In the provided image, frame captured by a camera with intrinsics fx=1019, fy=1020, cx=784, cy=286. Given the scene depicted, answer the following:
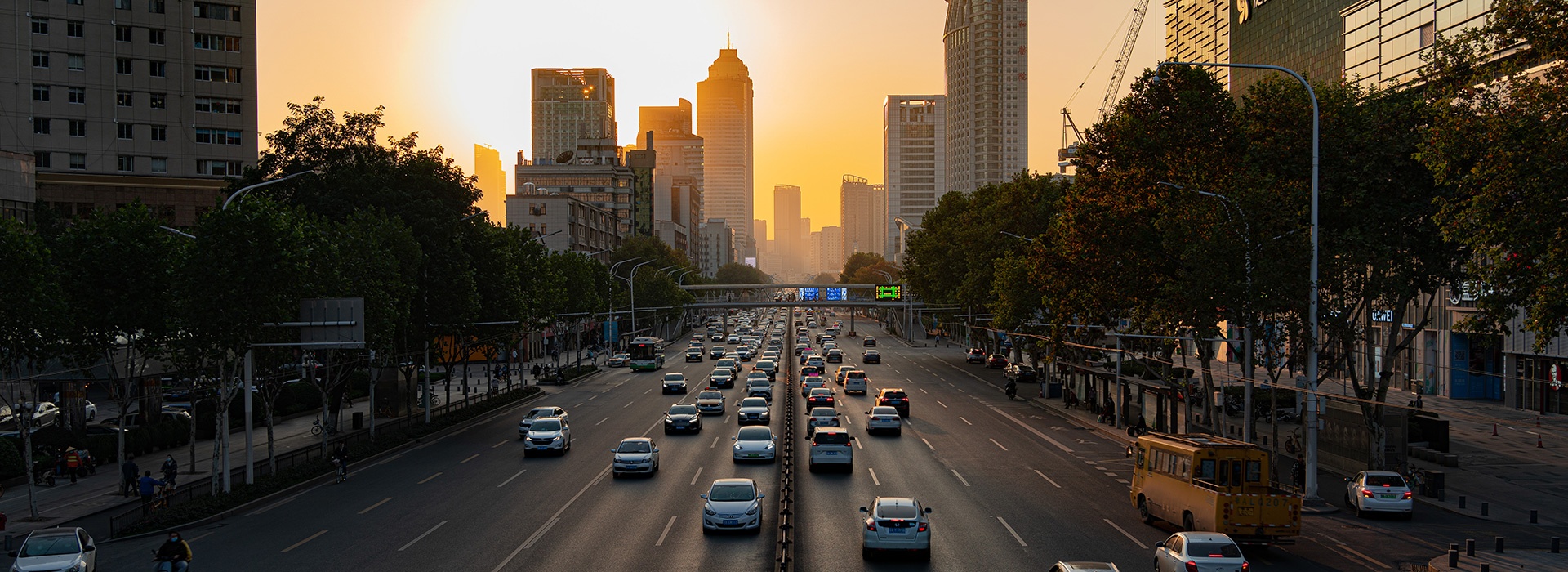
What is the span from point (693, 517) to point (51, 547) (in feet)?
46.8

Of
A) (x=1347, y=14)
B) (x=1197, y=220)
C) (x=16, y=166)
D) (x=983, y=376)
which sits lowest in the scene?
(x=983, y=376)

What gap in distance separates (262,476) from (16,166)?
36880 millimetres

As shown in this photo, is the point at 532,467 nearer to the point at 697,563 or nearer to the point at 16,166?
the point at 697,563

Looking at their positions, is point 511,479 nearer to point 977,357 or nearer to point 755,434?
point 755,434

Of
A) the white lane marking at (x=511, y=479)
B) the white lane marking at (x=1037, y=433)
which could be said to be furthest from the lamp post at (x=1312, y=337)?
the white lane marking at (x=511, y=479)

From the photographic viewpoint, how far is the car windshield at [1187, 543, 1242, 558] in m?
19.0

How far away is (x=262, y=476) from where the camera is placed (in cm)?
3481

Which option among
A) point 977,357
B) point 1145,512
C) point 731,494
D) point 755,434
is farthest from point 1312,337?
point 977,357

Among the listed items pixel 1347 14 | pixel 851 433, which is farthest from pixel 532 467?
pixel 1347 14

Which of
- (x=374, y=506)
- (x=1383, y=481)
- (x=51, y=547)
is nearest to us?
(x=51, y=547)

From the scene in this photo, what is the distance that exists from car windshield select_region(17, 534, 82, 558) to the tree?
98.4 feet

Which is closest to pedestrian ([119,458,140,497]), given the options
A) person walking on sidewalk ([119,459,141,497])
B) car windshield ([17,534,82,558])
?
person walking on sidewalk ([119,459,141,497])

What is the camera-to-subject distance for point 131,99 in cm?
7906

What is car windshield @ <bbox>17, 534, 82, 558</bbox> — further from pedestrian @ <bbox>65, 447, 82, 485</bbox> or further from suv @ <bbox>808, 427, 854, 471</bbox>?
suv @ <bbox>808, 427, 854, 471</bbox>
